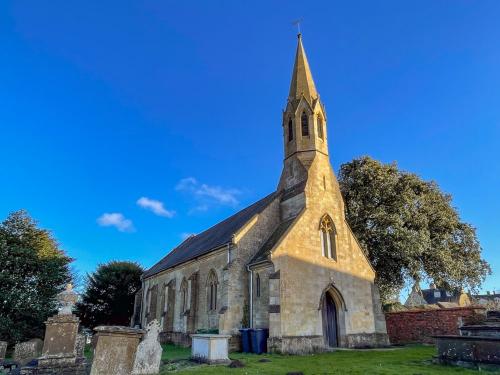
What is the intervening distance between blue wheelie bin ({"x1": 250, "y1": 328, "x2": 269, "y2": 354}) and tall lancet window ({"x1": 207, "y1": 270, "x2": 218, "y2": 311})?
16.1 ft

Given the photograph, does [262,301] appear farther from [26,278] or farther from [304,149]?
[26,278]

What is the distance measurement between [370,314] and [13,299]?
23282 millimetres

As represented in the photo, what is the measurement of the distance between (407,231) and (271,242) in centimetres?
1252

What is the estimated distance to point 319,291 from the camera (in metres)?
20.5

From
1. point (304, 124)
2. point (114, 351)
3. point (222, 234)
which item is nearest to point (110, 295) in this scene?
point (222, 234)

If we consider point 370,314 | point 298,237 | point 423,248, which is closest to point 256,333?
point 298,237

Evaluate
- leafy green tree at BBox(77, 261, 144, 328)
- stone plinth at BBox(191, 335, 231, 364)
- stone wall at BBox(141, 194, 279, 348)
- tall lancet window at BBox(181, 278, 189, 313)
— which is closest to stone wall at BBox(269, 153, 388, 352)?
stone wall at BBox(141, 194, 279, 348)

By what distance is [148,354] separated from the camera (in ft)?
36.9

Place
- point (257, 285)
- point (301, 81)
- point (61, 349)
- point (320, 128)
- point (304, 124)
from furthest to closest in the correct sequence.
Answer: point (301, 81)
point (320, 128)
point (304, 124)
point (257, 285)
point (61, 349)

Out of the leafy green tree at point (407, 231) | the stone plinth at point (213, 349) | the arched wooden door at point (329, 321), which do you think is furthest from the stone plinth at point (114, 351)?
the leafy green tree at point (407, 231)

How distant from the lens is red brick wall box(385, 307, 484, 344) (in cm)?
2041

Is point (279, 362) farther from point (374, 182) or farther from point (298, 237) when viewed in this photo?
point (374, 182)

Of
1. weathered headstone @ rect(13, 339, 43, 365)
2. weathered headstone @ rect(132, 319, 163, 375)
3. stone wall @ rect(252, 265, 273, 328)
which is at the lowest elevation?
weathered headstone @ rect(13, 339, 43, 365)

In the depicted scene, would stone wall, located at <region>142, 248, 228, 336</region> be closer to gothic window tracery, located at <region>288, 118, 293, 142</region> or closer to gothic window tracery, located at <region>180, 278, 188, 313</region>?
gothic window tracery, located at <region>180, 278, 188, 313</region>
